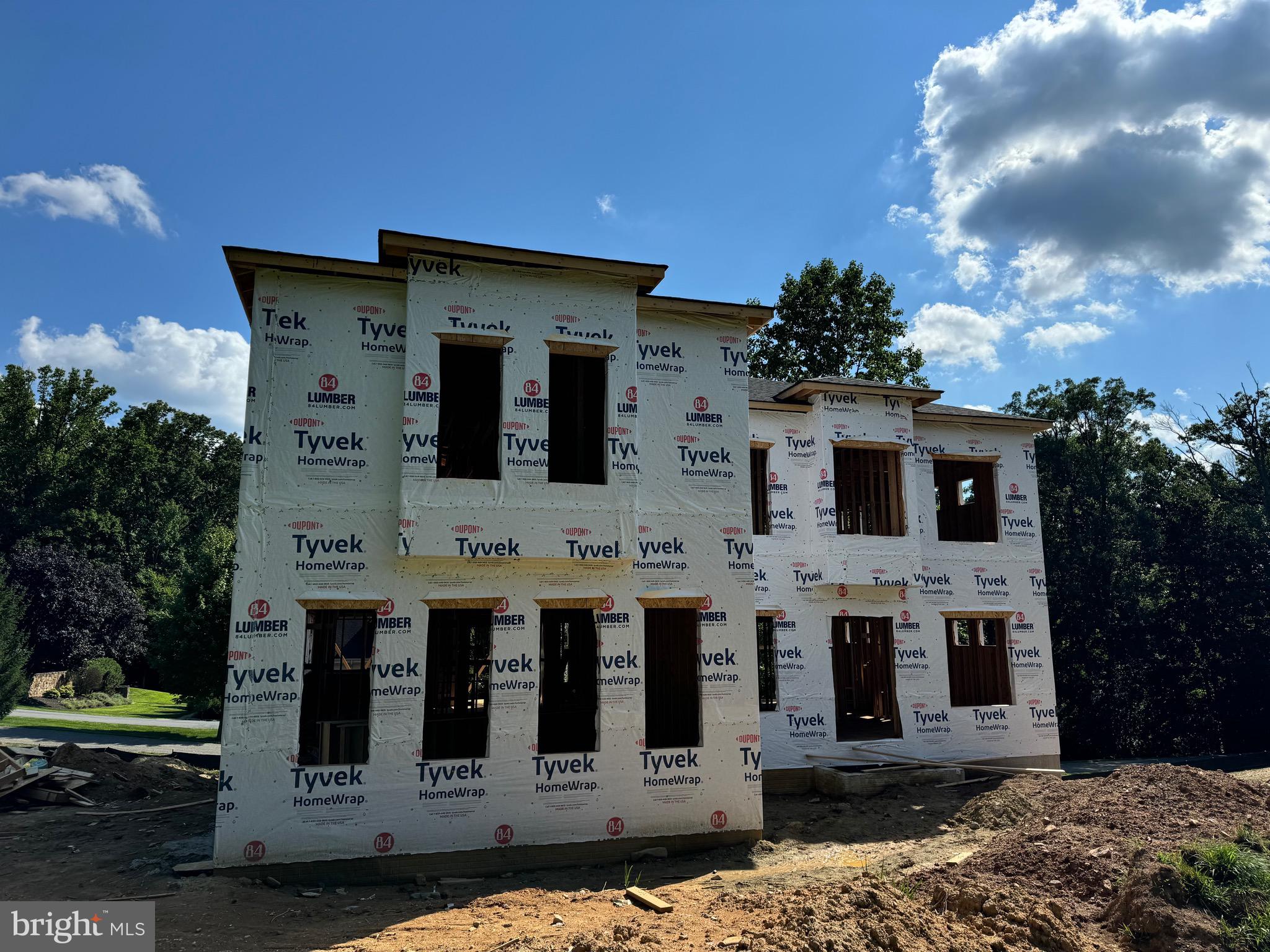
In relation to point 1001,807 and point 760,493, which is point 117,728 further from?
point 1001,807

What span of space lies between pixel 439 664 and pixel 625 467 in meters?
3.66

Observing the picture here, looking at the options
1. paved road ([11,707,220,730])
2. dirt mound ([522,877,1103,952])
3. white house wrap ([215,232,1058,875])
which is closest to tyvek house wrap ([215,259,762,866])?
white house wrap ([215,232,1058,875])

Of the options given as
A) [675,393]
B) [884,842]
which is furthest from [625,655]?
[884,842]

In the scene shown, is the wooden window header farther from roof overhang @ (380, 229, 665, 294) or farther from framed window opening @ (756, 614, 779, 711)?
framed window opening @ (756, 614, 779, 711)

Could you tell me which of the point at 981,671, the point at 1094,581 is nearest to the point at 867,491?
the point at 981,671

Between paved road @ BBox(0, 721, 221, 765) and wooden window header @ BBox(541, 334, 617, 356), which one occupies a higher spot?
wooden window header @ BBox(541, 334, 617, 356)

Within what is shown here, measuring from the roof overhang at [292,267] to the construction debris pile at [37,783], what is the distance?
28.6 ft

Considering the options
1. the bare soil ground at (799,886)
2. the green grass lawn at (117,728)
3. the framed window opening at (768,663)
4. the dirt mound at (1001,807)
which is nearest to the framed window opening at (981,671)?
the dirt mound at (1001,807)

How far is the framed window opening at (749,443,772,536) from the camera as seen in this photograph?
51.0 ft

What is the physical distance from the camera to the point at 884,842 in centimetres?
1135

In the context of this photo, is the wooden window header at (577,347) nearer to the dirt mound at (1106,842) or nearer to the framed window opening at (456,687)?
the framed window opening at (456,687)

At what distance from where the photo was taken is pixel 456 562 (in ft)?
33.6

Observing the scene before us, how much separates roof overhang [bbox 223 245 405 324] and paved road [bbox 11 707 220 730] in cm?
2082

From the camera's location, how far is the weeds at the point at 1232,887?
6961 mm
